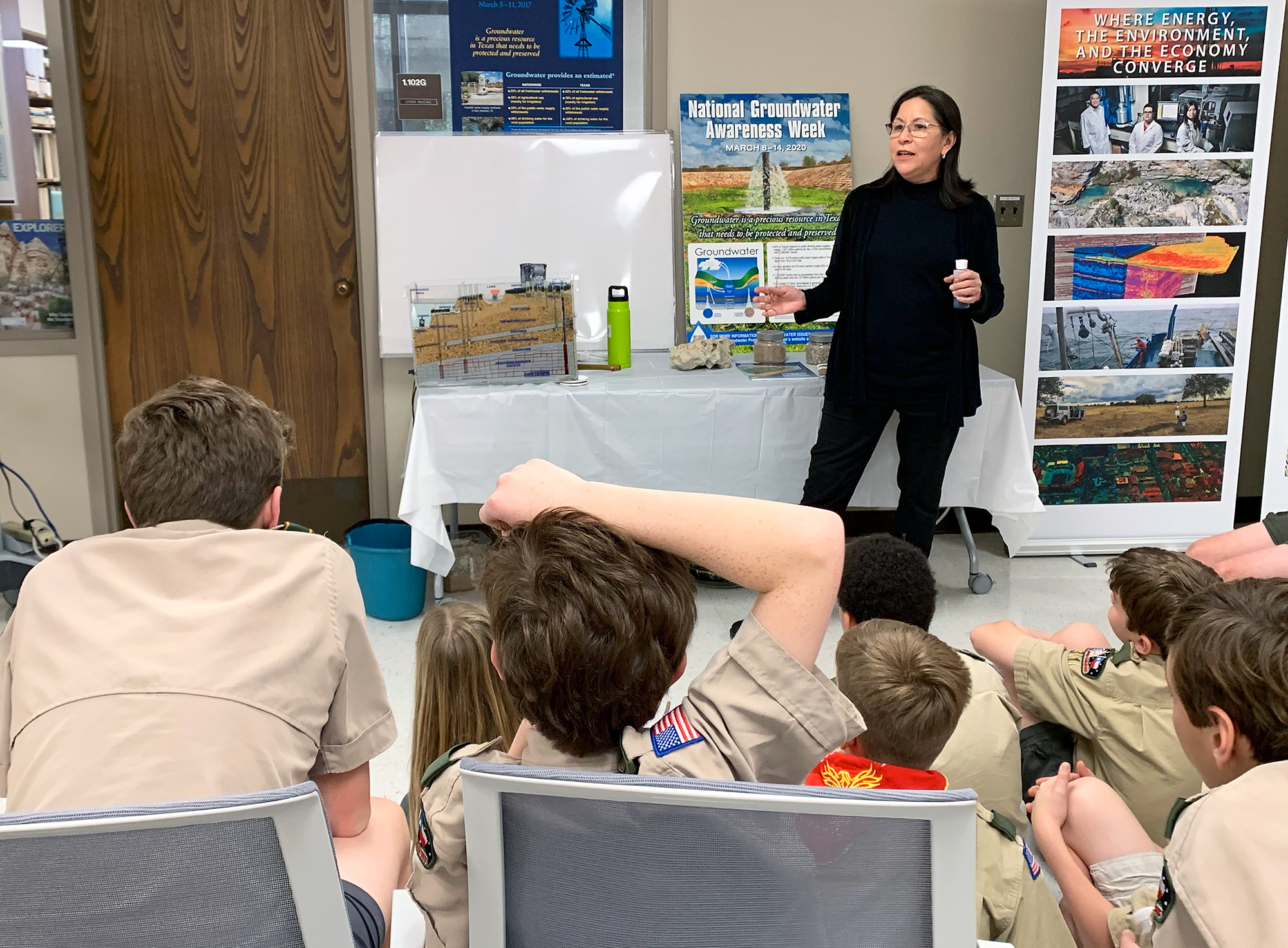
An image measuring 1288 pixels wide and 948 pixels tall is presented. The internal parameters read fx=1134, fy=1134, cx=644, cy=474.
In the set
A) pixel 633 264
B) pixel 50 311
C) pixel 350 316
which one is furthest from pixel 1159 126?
pixel 50 311

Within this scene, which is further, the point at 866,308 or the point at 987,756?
the point at 866,308

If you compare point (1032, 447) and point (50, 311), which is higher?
point (50, 311)

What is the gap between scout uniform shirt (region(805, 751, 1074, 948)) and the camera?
4.42 feet

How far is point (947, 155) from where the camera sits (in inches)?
127

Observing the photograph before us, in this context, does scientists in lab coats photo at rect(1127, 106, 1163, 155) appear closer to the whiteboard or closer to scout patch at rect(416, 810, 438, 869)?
the whiteboard

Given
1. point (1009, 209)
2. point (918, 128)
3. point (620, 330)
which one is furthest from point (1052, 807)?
point (1009, 209)

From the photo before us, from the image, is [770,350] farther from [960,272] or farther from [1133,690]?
[1133,690]

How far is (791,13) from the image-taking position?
396 cm

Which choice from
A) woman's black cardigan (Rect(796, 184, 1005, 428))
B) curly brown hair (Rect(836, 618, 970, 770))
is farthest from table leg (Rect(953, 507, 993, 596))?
curly brown hair (Rect(836, 618, 970, 770))

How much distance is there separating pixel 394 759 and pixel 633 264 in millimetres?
2013

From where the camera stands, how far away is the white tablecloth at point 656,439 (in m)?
3.34

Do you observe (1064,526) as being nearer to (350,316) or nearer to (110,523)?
(350,316)

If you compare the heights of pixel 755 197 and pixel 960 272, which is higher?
pixel 755 197

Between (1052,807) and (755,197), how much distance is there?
2728mm
